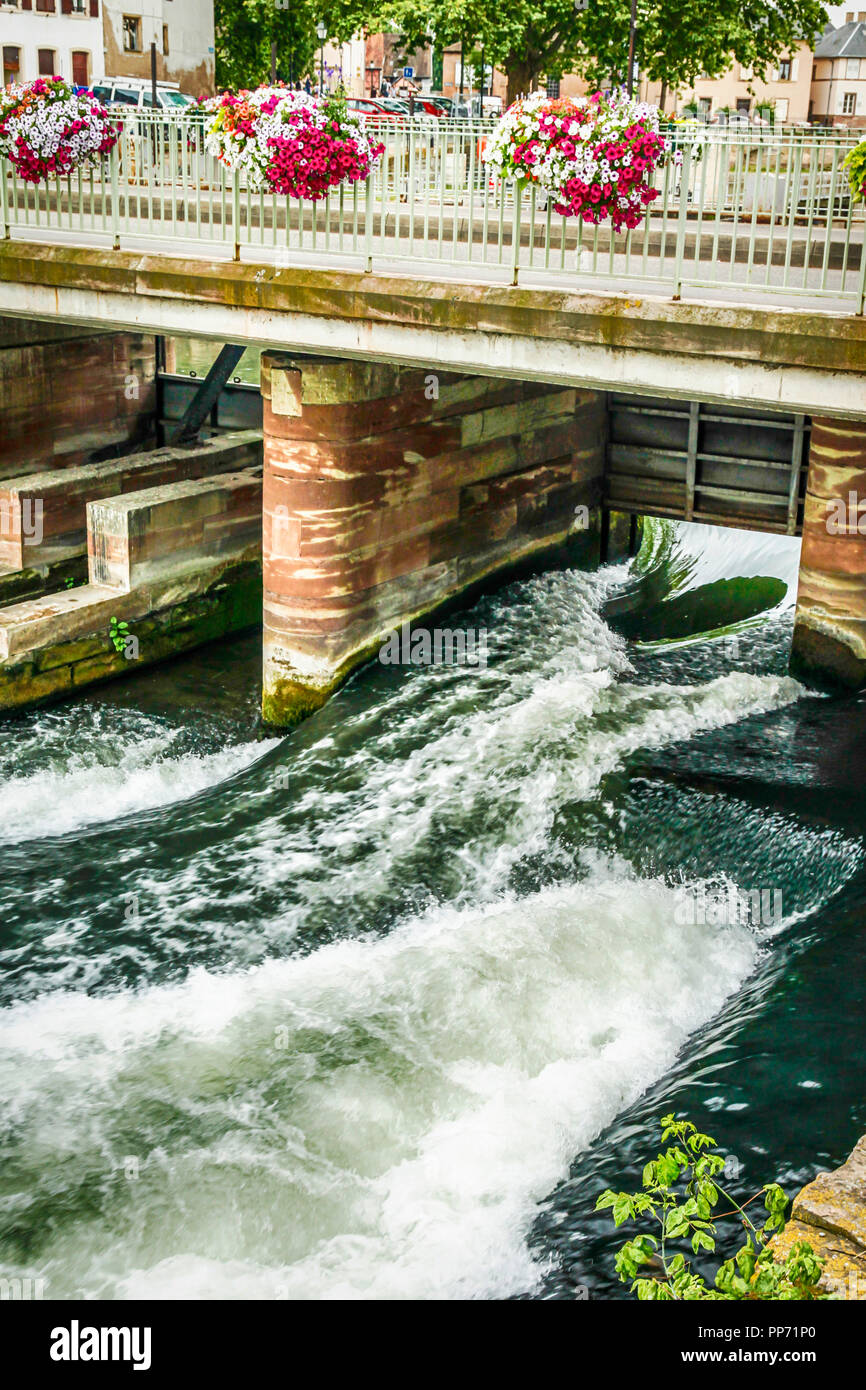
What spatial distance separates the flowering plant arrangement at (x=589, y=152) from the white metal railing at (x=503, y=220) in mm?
191

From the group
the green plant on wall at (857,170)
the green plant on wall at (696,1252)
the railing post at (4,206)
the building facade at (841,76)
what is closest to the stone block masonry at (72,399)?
the railing post at (4,206)

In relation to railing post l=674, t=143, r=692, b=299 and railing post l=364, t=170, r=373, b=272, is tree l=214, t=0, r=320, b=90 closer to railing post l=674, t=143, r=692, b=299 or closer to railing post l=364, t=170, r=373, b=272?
railing post l=364, t=170, r=373, b=272

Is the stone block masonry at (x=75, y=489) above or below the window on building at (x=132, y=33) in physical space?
below

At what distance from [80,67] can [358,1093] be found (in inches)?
2268

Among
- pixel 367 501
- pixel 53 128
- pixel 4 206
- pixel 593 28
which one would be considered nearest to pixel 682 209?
pixel 367 501

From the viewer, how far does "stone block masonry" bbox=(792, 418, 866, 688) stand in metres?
13.9

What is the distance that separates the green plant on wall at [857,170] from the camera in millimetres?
9078

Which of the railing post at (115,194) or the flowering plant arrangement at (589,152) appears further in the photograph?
the railing post at (115,194)

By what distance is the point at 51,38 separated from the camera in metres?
56.2

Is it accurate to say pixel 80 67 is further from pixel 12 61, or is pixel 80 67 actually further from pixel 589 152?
pixel 589 152

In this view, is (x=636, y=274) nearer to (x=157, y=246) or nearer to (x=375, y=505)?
(x=375, y=505)

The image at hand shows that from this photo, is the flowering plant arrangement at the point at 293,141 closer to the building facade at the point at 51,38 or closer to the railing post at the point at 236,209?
the railing post at the point at 236,209

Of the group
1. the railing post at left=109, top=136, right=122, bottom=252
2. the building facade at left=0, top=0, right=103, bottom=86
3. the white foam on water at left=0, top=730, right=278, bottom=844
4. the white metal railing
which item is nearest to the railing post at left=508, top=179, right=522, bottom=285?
the white metal railing

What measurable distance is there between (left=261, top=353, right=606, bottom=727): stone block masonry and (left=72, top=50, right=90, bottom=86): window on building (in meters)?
48.2
